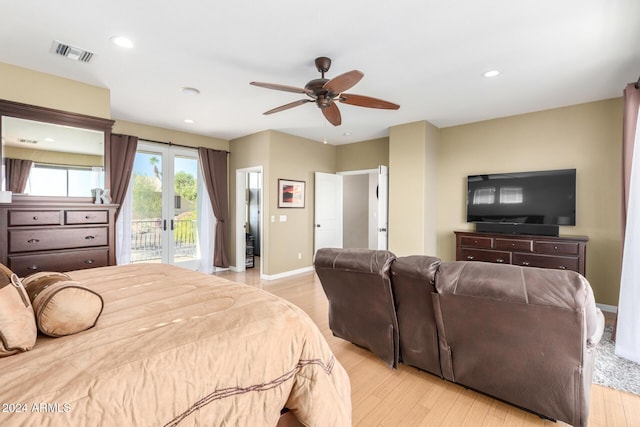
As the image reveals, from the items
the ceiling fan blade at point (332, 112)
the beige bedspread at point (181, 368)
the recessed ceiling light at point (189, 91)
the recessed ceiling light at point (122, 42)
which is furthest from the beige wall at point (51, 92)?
the beige bedspread at point (181, 368)

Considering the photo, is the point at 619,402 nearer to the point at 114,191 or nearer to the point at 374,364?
the point at 374,364

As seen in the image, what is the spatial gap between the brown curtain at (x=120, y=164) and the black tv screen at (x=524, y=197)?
5513 mm

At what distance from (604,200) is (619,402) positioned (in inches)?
112

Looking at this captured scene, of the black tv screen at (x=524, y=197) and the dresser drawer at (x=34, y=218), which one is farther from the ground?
the black tv screen at (x=524, y=197)

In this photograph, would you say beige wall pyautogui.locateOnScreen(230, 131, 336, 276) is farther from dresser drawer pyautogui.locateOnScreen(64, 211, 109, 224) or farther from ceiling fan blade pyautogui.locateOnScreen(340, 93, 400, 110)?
ceiling fan blade pyautogui.locateOnScreen(340, 93, 400, 110)

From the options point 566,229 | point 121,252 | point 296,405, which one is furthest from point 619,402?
point 121,252

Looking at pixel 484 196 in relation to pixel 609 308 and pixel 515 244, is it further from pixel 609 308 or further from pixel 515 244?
pixel 609 308

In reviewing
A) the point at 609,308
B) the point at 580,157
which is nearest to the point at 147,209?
the point at 580,157

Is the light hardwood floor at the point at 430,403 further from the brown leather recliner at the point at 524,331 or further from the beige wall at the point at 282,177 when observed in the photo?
the beige wall at the point at 282,177

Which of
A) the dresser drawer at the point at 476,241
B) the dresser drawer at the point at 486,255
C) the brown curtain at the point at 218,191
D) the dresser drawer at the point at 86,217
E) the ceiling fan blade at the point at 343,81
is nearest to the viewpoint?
the ceiling fan blade at the point at 343,81

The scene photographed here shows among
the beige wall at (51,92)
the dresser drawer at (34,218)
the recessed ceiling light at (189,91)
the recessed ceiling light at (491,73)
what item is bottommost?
the dresser drawer at (34,218)

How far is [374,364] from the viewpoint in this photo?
7.98ft

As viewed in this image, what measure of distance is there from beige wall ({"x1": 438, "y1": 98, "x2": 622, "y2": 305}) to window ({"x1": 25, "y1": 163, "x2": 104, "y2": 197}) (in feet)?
17.1

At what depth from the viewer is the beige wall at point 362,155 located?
590cm
